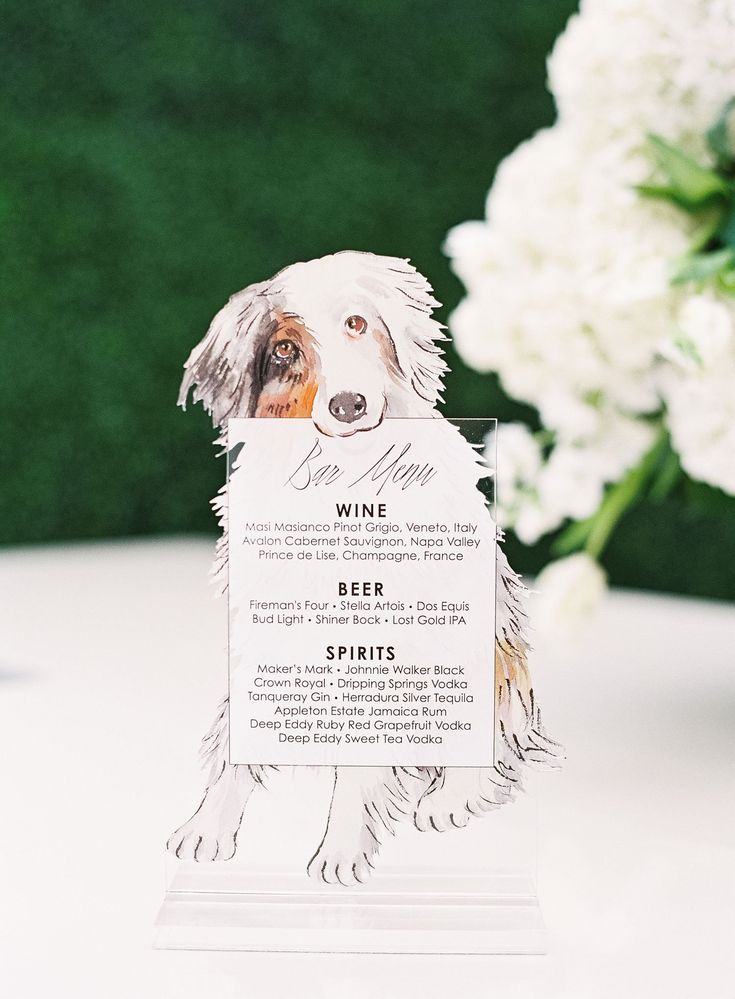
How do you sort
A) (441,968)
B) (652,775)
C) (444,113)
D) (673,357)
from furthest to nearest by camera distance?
(444,113), (652,775), (673,357), (441,968)

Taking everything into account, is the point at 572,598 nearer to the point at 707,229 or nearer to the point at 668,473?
the point at 668,473

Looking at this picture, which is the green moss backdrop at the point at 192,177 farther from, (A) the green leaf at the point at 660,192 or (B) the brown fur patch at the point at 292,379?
(B) the brown fur patch at the point at 292,379

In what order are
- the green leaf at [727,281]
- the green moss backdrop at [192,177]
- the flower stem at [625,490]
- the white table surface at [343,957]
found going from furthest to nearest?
1. the green moss backdrop at [192,177]
2. the flower stem at [625,490]
3. the green leaf at [727,281]
4. the white table surface at [343,957]

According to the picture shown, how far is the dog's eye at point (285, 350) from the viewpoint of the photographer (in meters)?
0.47

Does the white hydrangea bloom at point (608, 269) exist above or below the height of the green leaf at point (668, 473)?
above

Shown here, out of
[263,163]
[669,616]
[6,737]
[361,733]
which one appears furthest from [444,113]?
[361,733]

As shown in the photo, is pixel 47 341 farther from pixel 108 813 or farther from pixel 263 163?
pixel 108 813

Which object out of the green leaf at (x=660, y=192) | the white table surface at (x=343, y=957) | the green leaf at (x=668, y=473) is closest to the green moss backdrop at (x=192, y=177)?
the white table surface at (x=343, y=957)

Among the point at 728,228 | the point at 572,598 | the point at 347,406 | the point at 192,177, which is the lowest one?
the point at 572,598

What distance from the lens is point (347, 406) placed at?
47 centimetres

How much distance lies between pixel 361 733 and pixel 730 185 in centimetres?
37

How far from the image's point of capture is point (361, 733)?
0.48 m

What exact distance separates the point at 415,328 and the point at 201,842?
0.80 feet

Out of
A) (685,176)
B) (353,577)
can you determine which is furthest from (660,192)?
(353,577)
